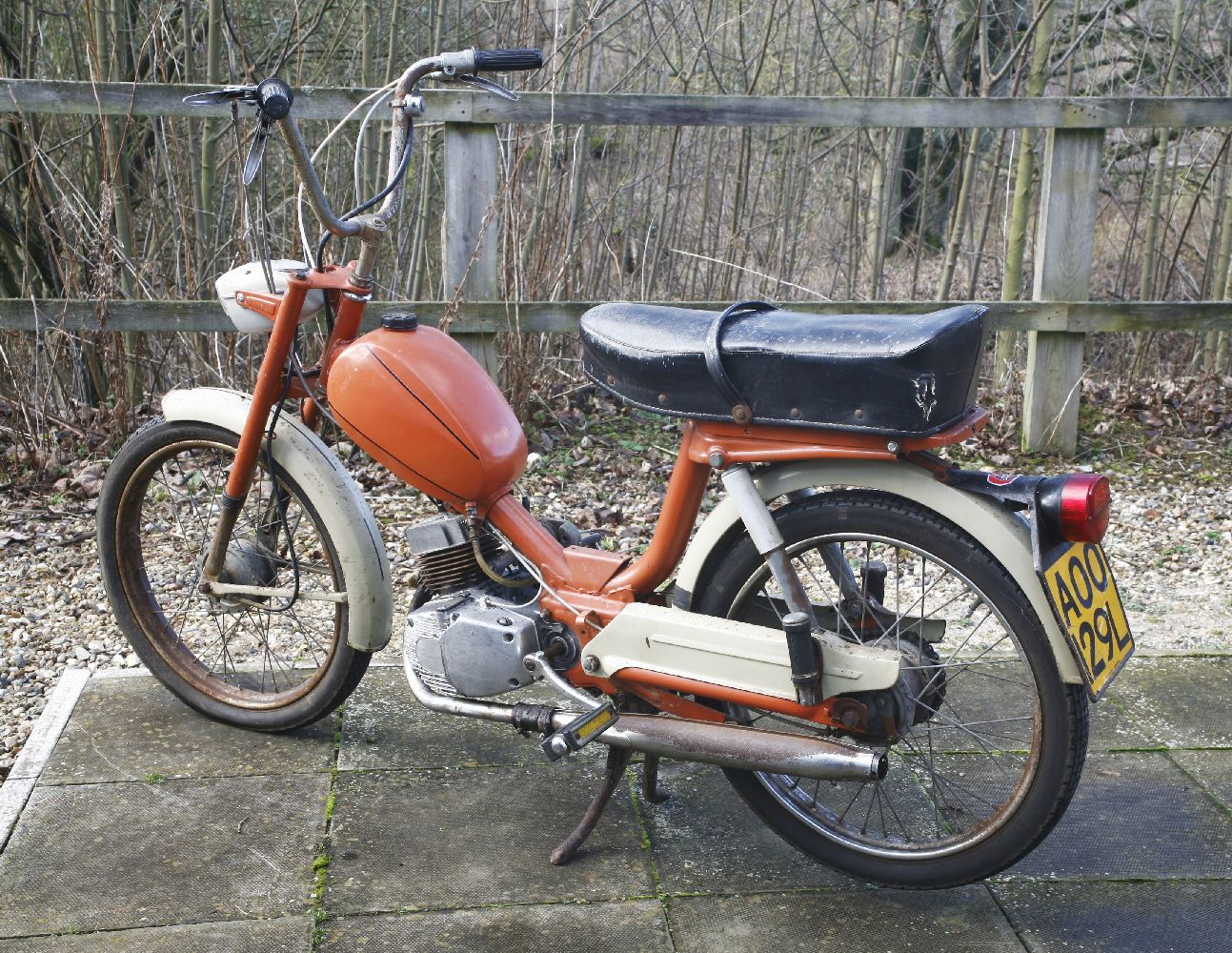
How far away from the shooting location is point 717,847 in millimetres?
2553

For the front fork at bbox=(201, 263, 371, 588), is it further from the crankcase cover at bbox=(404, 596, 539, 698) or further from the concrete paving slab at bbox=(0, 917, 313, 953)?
the concrete paving slab at bbox=(0, 917, 313, 953)

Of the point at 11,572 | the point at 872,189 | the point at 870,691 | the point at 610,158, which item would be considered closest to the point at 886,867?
the point at 870,691

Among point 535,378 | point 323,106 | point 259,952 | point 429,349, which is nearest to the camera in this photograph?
point 259,952

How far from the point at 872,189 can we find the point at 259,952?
558 centimetres

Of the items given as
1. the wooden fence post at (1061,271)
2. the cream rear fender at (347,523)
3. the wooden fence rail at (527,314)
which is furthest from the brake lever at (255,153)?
the wooden fence post at (1061,271)

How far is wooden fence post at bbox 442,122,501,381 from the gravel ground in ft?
2.05

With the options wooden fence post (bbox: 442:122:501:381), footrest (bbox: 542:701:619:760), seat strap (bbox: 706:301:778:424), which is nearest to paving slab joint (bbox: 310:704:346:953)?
footrest (bbox: 542:701:619:760)

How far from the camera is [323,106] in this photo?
4.51m

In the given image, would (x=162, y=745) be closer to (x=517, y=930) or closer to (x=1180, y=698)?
(x=517, y=930)

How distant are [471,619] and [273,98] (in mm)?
1044

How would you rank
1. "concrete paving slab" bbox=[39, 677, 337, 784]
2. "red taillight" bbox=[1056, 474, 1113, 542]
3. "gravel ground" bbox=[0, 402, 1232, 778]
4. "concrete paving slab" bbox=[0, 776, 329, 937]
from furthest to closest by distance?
"gravel ground" bbox=[0, 402, 1232, 778], "concrete paving slab" bbox=[39, 677, 337, 784], "concrete paving slab" bbox=[0, 776, 329, 937], "red taillight" bbox=[1056, 474, 1113, 542]

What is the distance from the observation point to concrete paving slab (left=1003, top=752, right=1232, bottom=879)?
2.46m

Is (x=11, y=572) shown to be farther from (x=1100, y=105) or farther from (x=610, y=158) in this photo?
(x=1100, y=105)

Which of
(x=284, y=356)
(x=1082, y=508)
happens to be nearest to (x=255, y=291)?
(x=284, y=356)
